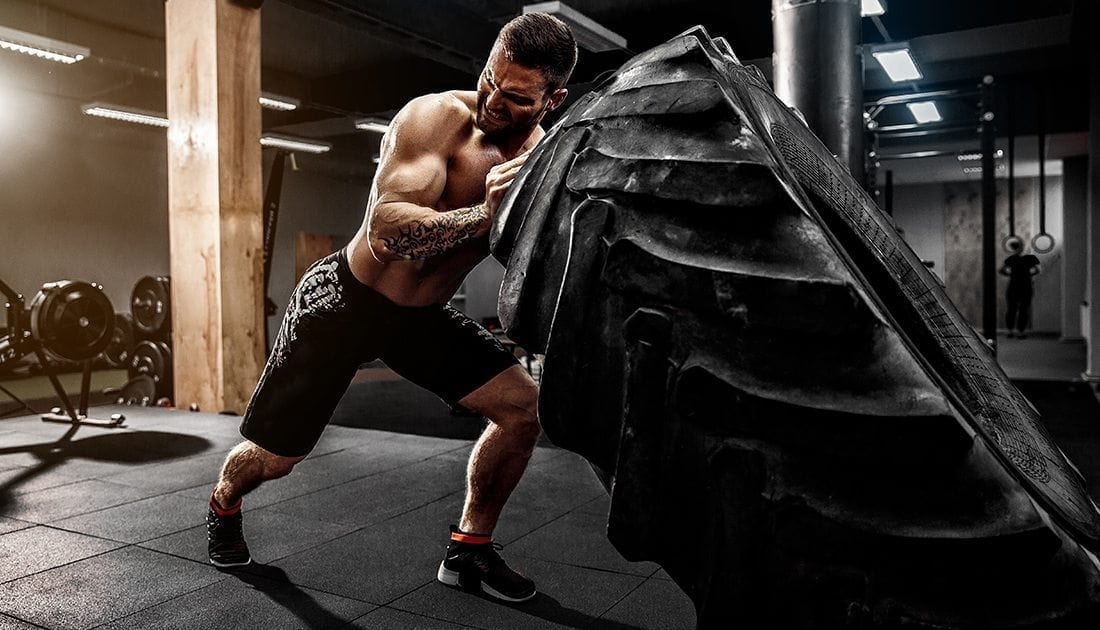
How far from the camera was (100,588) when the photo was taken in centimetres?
181

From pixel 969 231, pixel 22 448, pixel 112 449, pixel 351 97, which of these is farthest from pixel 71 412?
pixel 969 231

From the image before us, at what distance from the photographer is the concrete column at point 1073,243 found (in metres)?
10.9

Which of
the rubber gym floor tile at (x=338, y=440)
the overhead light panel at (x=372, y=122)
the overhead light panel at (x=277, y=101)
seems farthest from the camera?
the overhead light panel at (x=372, y=122)

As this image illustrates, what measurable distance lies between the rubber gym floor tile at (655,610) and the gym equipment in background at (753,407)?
3.61 feet

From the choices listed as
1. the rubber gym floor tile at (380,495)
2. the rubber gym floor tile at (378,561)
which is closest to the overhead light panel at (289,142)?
the rubber gym floor tile at (380,495)

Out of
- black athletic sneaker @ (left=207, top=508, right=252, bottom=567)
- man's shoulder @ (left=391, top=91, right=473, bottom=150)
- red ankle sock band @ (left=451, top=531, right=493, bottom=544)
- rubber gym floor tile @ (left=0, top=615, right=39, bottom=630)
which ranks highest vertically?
man's shoulder @ (left=391, top=91, right=473, bottom=150)

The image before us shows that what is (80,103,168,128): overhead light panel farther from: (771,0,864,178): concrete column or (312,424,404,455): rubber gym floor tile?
(771,0,864,178): concrete column

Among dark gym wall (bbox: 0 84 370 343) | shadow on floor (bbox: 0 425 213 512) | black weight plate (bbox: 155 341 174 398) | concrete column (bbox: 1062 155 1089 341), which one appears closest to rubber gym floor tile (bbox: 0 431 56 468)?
shadow on floor (bbox: 0 425 213 512)

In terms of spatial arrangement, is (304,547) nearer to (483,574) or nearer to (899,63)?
(483,574)

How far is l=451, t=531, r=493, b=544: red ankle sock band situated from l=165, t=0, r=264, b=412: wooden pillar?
3077 millimetres

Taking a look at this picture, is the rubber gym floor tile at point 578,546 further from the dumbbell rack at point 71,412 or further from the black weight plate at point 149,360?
the black weight plate at point 149,360

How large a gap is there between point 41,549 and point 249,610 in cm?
86

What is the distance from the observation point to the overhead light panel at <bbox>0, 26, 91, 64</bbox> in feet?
17.5

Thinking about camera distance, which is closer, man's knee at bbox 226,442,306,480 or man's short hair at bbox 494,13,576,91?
man's short hair at bbox 494,13,576,91
